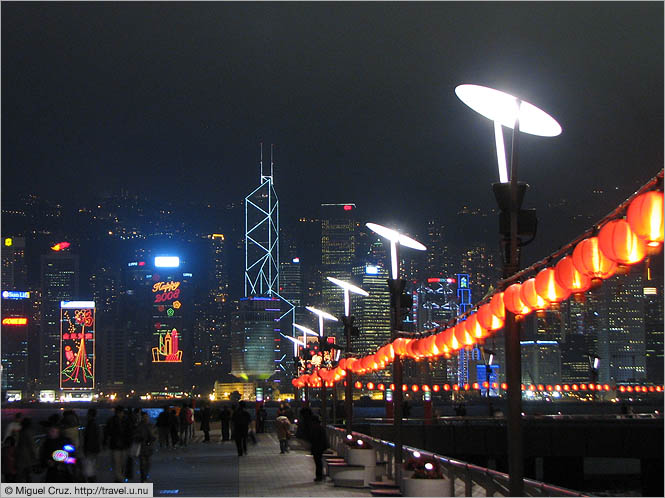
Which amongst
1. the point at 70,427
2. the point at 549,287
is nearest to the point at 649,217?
the point at 549,287

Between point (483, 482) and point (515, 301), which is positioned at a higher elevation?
point (515, 301)

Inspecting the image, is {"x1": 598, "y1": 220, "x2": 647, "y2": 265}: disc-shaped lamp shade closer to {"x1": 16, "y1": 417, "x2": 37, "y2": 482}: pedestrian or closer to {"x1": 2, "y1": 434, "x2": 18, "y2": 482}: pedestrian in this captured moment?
{"x1": 16, "y1": 417, "x2": 37, "y2": 482}: pedestrian

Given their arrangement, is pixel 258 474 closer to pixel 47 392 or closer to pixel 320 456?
pixel 320 456

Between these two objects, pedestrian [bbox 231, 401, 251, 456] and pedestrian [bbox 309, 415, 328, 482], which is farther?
pedestrian [bbox 231, 401, 251, 456]

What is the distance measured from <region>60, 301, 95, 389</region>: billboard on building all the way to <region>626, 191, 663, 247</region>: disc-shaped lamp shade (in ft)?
421

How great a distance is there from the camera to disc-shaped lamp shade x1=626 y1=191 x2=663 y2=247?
764 cm

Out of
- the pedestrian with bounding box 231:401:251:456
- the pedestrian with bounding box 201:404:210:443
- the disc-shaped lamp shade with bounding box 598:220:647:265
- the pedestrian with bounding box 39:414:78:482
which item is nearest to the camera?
the disc-shaped lamp shade with bounding box 598:220:647:265

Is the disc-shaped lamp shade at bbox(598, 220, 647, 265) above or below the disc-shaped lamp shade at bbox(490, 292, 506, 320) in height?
above

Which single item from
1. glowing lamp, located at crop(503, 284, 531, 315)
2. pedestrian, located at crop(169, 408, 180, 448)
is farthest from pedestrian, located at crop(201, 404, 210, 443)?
glowing lamp, located at crop(503, 284, 531, 315)

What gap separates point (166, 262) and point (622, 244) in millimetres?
163946

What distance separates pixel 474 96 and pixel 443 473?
5.89m

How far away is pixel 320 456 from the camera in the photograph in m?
20.1

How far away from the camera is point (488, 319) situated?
14.4 metres

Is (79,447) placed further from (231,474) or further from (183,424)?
(183,424)
